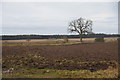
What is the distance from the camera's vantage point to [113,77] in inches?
384

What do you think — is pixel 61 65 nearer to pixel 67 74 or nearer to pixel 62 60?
pixel 62 60

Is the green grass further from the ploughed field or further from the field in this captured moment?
the ploughed field

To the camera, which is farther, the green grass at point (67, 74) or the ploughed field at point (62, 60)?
the ploughed field at point (62, 60)

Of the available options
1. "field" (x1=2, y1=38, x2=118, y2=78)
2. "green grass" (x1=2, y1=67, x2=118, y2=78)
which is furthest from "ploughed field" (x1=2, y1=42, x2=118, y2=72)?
"green grass" (x1=2, y1=67, x2=118, y2=78)

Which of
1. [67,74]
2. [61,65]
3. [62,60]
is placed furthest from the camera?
[62,60]

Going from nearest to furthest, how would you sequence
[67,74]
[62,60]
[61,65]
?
1. [67,74]
2. [61,65]
3. [62,60]

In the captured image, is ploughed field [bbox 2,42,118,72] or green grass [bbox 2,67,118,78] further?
ploughed field [bbox 2,42,118,72]

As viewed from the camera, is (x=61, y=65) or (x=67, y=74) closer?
(x=67, y=74)

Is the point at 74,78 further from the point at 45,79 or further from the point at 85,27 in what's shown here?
the point at 85,27

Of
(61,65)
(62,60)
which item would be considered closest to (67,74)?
(61,65)

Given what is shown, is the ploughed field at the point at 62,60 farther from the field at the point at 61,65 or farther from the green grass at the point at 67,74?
the green grass at the point at 67,74

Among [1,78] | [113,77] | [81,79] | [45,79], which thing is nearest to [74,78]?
[81,79]

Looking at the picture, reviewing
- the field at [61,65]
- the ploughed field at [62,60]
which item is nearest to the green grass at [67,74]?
the field at [61,65]

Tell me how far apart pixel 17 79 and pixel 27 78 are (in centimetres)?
58
